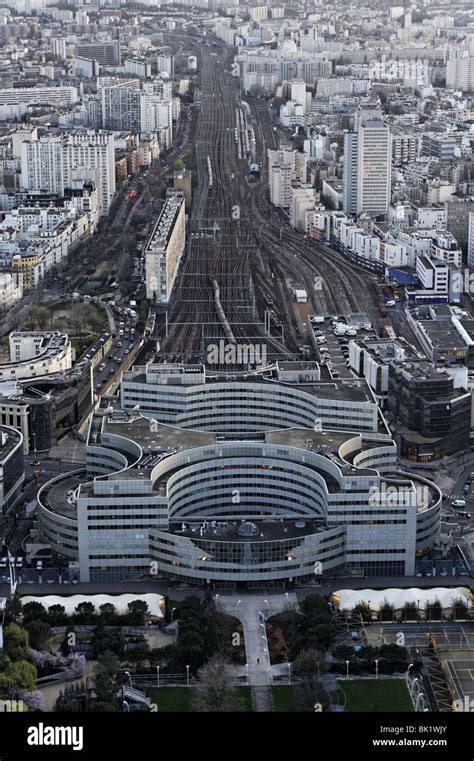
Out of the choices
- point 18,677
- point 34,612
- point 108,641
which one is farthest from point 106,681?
point 34,612

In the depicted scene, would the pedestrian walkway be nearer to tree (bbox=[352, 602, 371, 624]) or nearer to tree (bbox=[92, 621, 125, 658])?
tree (bbox=[352, 602, 371, 624])

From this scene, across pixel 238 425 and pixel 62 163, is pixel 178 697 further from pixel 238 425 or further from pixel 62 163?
pixel 62 163

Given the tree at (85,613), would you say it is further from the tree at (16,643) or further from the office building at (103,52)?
the office building at (103,52)

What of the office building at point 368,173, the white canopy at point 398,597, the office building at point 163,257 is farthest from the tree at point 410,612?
the office building at point 368,173

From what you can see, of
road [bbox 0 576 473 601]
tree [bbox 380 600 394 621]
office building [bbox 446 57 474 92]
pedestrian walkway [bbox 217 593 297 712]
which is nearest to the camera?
pedestrian walkway [bbox 217 593 297 712]

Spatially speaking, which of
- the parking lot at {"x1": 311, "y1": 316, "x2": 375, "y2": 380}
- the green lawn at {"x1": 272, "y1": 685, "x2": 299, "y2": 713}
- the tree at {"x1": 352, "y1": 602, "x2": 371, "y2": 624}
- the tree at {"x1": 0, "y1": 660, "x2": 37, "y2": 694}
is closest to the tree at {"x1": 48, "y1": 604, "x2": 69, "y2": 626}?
the tree at {"x1": 0, "y1": 660, "x2": 37, "y2": 694}
